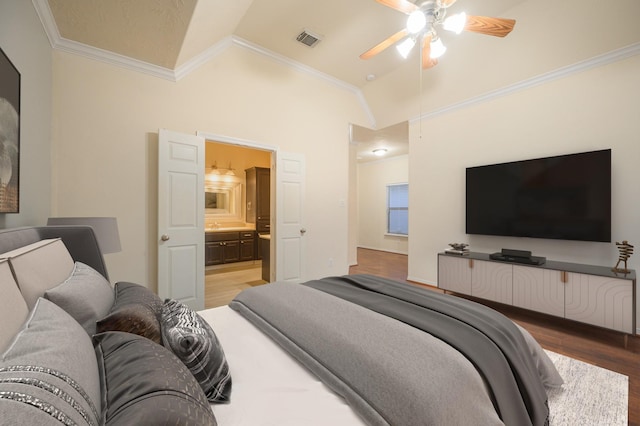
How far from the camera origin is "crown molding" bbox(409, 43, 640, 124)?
2.73 metres

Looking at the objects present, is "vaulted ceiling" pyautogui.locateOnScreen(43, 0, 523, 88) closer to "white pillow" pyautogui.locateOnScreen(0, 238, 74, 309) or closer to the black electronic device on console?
"white pillow" pyautogui.locateOnScreen(0, 238, 74, 309)

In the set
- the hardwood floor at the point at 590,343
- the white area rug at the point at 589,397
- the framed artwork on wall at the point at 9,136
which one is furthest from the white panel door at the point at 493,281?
the framed artwork on wall at the point at 9,136

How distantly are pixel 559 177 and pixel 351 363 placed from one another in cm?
349

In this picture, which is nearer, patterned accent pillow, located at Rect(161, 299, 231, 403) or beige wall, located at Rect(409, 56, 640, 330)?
patterned accent pillow, located at Rect(161, 299, 231, 403)

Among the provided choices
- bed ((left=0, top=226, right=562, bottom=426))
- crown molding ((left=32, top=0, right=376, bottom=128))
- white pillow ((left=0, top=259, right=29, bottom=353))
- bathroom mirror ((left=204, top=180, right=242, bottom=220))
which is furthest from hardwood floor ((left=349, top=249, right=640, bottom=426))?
bathroom mirror ((left=204, top=180, right=242, bottom=220))

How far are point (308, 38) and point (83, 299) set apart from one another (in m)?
3.70

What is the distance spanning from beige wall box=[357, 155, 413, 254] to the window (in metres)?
0.12

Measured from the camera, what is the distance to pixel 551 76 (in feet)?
10.4

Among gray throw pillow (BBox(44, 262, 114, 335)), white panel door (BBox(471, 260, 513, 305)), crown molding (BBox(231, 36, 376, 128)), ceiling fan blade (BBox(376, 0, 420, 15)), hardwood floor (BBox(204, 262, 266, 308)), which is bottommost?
hardwood floor (BBox(204, 262, 266, 308))

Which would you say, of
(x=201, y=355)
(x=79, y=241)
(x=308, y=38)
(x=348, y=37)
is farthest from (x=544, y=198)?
(x=79, y=241)

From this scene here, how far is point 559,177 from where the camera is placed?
3.10 meters

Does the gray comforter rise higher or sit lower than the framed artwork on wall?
lower

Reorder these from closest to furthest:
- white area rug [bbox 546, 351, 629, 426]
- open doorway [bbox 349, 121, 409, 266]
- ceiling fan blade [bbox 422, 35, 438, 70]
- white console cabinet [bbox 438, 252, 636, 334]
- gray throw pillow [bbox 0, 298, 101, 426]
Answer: gray throw pillow [bbox 0, 298, 101, 426] < white area rug [bbox 546, 351, 629, 426] < white console cabinet [bbox 438, 252, 636, 334] < ceiling fan blade [bbox 422, 35, 438, 70] < open doorway [bbox 349, 121, 409, 266]

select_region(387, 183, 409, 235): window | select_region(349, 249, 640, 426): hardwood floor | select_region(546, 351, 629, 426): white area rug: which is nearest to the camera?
select_region(546, 351, 629, 426): white area rug
